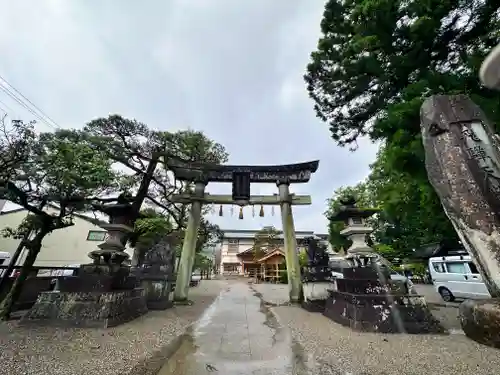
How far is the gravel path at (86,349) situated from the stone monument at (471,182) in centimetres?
391

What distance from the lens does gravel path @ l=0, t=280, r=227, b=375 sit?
8.76 feet

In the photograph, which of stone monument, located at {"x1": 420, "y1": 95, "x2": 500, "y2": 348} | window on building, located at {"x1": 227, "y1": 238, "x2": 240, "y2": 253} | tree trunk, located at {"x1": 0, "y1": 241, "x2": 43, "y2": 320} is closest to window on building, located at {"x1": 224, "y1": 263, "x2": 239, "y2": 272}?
window on building, located at {"x1": 227, "y1": 238, "x2": 240, "y2": 253}

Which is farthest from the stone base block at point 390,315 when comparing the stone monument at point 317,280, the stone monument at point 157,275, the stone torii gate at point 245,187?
the stone monument at point 157,275

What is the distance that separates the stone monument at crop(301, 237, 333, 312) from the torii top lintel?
297cm

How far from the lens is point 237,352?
3369 millimetres

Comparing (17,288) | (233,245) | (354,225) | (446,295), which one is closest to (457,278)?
(446,295)

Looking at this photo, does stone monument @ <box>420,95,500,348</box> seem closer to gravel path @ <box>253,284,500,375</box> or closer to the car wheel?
gravel path @ <box>253,284,500,375</box>

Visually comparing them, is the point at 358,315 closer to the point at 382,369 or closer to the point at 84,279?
the point at 382,369

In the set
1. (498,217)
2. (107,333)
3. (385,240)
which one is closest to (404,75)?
(498,217)

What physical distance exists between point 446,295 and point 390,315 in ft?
31.2

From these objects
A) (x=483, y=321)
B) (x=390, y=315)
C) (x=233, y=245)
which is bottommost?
(x=390, y=315)

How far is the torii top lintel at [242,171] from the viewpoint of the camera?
9.49 m

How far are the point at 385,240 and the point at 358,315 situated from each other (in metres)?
19.1

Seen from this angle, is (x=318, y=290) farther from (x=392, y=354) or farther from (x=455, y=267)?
(x=455, y=267)
